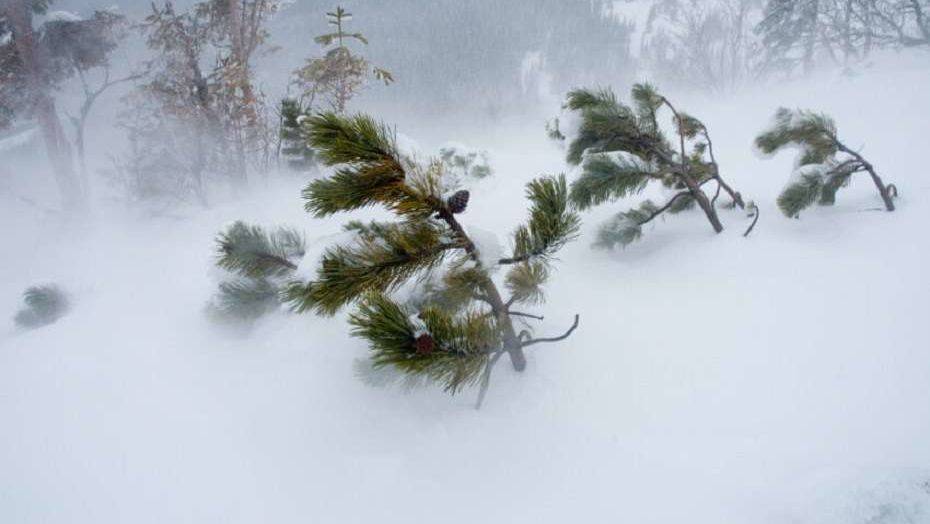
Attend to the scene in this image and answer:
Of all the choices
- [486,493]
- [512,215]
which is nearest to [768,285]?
[486,493]

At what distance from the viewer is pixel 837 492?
1.61 metres

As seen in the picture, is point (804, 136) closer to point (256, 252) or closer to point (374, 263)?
point (374, 263)

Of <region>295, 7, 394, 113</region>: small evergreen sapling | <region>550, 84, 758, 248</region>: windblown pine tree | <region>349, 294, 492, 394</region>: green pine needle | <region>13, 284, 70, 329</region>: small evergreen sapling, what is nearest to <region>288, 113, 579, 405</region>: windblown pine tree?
A: <region>349, 294, 492, 394</region>: green pine needle

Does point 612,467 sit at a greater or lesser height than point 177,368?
lesser

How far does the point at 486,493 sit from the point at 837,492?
4.33 feet

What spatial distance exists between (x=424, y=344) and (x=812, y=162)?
389 cm

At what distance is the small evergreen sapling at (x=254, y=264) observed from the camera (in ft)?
8.82

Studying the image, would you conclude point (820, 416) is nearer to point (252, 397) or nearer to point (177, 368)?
point (252, 397)

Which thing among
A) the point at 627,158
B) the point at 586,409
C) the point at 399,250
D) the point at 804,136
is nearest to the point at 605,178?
the point at 627,158

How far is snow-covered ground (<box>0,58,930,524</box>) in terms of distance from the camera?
1.79 meters

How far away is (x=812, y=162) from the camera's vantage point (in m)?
3.68

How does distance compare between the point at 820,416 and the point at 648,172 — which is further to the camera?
the point at 648,172

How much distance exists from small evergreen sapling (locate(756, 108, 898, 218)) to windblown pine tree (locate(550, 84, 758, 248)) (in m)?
0.40

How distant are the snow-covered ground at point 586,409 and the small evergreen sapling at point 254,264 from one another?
254mm
